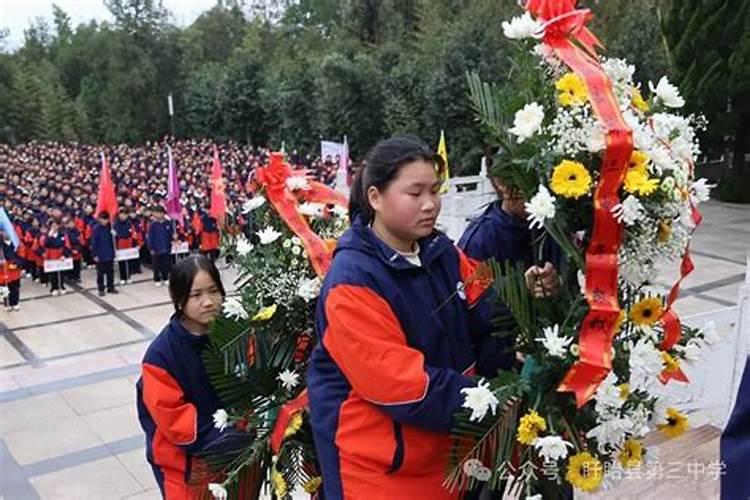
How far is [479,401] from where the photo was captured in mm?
1655

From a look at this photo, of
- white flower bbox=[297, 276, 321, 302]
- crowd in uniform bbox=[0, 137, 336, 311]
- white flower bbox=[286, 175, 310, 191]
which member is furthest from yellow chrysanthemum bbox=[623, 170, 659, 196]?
crowd in uniform bbox=[0, 137, 336, 311]

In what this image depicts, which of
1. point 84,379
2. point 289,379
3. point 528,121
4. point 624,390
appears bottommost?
point 84,379

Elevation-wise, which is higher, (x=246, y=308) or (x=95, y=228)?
(x=246, y=308)

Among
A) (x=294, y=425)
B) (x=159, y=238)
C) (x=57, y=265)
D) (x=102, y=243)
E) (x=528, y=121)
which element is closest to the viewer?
(x=528, y=121)

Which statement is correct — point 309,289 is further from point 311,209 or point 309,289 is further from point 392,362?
point 392,362

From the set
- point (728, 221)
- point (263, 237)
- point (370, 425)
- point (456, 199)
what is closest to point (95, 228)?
point (456, 199)

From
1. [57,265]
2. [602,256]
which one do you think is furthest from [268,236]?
[57,265]

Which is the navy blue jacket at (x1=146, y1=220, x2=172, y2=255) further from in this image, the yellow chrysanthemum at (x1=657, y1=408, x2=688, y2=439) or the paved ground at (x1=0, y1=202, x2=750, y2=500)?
the yellow chrysanthemum at (x1=657, y1=408, x2=688, y2=439)

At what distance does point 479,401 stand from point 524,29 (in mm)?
858

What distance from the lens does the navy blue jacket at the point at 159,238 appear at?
11.0 m

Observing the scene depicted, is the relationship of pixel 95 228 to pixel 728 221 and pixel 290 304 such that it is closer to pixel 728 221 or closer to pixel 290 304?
pixel 290 304

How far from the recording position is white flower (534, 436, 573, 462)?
1.63 m

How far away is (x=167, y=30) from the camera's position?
104 ft

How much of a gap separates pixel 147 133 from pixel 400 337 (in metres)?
31.2
